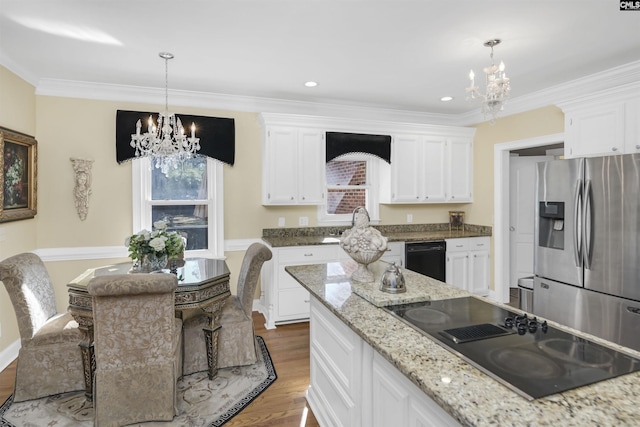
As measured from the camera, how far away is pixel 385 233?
5039mm

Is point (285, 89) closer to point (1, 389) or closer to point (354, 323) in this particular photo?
point (354, 323)

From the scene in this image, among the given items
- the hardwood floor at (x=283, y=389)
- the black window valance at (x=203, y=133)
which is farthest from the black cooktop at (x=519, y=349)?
the black window valance at (x=203, y=133)

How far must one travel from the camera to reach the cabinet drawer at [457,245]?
4646 mm

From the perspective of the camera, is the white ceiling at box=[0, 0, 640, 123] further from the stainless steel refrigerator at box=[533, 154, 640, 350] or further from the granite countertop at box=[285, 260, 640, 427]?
the granite countertop at box=[285, 260, 640, 427]

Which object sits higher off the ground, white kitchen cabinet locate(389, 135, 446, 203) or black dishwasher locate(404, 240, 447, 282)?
white kitchen cabinet locate(389, 135, 446, 203)

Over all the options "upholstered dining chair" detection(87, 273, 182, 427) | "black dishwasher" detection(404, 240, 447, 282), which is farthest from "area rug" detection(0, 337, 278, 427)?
"black dishwasher" detection(404, 240, 447, 282)

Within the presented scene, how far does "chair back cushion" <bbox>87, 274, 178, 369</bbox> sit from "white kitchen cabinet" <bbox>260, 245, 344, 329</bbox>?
1770mm

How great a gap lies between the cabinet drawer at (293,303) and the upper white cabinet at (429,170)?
1753mm

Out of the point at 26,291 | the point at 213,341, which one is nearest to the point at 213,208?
the point at 213,341

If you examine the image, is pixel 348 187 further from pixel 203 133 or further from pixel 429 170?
pixel 203 133

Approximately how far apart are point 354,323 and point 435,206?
4.13 meters

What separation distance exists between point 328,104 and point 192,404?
355cm

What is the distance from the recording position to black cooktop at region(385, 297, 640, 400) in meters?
1.07

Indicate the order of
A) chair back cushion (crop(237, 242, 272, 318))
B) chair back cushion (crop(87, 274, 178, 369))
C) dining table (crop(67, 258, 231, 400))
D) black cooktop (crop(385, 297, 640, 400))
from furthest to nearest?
chair back cushion (crop(237, 242, 272, 318)), dining table (crop(67, 258, 231, 400)), chair back cushion (crop(87, 274, 178, 369)), black cooktop (crop(385, 297, 640, 400))
